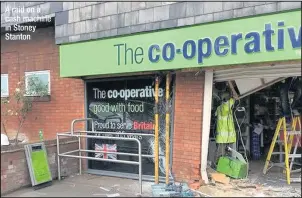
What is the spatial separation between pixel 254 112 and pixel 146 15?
13.3ft

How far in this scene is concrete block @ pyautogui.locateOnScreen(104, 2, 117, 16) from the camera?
693 cm

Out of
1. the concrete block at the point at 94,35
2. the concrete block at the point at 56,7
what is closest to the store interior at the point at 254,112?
the concrete block at the point at 94,35

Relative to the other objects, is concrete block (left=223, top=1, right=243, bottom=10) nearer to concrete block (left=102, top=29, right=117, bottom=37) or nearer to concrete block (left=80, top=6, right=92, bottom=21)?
concrete block (left=102, top=29, right=117, bottom=37)

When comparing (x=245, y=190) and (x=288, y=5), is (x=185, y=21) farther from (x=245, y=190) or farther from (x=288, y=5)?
(x=245, y=190)

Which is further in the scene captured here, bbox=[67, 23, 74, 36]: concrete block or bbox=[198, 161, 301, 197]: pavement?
bbox=[67, 23, 74, 36]: concrete block

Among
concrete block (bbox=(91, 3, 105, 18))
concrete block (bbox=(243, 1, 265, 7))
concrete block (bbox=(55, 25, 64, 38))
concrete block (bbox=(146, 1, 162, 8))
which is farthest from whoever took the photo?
concrete block (bbox=(55, 25, 64, 38))

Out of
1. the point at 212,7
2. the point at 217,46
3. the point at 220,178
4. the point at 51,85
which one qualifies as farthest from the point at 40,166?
the point at 212,7

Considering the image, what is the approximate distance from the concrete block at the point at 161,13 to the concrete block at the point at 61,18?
83.9 inches

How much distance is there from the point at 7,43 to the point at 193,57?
18.1 ft

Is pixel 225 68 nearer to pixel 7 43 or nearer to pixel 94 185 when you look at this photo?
pixel 94 185

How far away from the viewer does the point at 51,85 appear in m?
8.39

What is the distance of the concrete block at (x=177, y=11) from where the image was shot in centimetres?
612

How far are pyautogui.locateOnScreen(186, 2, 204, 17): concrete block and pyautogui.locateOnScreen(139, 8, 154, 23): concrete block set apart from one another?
694mm

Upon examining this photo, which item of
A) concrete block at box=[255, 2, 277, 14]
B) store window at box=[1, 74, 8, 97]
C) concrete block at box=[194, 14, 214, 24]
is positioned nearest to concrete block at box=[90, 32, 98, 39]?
concrete block at box=[194, 14, 214, 24]
